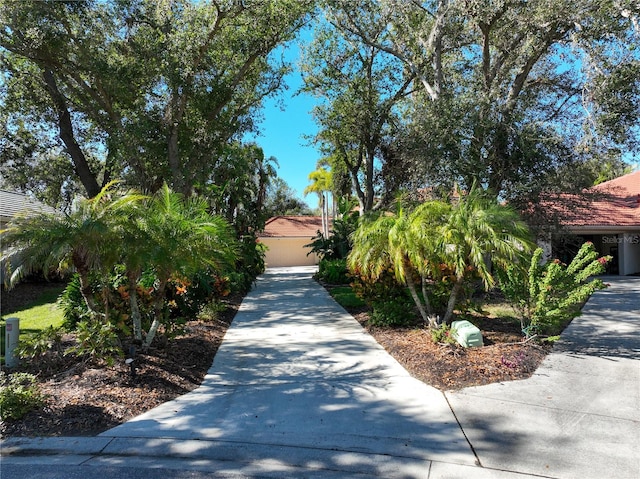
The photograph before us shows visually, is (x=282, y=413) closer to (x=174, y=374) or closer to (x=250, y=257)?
(x=174, y=374)

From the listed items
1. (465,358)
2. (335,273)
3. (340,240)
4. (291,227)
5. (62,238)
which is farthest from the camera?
(291,227)

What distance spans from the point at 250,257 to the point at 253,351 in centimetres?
1088

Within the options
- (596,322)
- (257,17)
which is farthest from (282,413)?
(257,17)

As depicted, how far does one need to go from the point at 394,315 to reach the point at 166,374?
4.55 m

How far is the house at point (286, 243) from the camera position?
117 ft

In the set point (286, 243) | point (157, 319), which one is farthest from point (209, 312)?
point (286, 243)

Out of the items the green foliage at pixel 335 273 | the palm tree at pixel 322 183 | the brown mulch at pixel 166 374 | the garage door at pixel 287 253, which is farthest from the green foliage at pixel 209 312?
the garage door at pixel 287 253

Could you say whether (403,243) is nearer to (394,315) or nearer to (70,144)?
(394,315)

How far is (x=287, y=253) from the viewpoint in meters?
36.5

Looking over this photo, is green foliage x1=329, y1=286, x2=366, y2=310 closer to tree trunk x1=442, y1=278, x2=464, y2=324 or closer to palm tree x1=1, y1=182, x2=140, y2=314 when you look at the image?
tree trunk x1=442, y1=278, x2=464, y2=324

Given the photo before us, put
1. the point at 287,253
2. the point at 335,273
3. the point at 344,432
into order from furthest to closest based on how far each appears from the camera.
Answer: the point at 287,253 → the point at 335,273 → the point at 344,432

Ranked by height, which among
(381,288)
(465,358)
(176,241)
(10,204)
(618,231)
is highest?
(10,204)

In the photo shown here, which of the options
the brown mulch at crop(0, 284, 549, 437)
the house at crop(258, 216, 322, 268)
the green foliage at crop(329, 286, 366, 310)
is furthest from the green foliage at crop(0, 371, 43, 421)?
the house at crop(258, 216, 322, 268)

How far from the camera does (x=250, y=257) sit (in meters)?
17.8
